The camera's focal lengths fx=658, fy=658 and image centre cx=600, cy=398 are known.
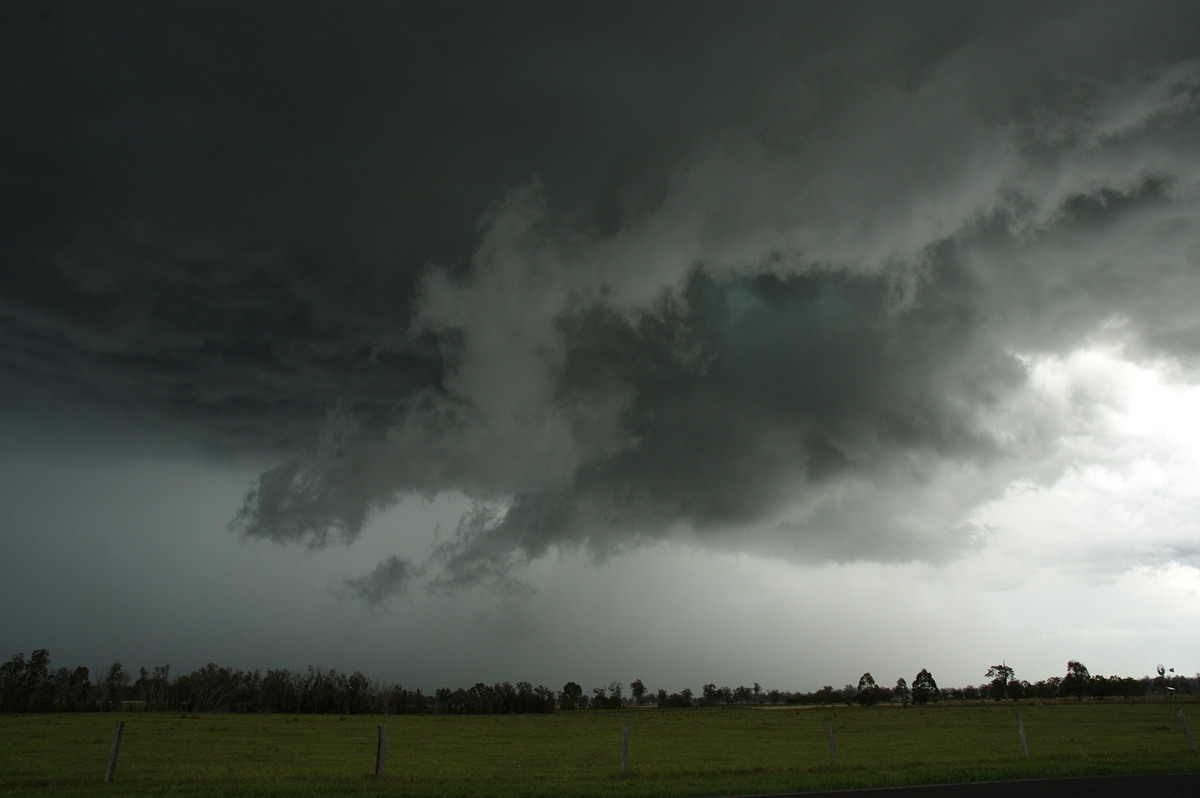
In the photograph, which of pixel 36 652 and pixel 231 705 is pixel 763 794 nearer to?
pixel 231 705

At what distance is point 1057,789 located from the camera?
21.9m

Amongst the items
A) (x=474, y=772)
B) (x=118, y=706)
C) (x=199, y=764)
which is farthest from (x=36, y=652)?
(x=474, y=772)

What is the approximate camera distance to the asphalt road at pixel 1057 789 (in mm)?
20359

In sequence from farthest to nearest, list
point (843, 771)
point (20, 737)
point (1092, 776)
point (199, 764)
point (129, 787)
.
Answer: point (20, 737) < point (199, 764) < point (843, 771) < point (1092, 776) < point (129, 787)

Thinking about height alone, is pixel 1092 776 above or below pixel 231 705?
above

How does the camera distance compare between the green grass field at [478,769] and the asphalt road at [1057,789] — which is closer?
the asphalt road at [1057,789]

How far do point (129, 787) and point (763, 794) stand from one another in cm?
2144

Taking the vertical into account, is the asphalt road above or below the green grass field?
above

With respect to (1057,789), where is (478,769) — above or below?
below

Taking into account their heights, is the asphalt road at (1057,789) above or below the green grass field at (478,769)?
above

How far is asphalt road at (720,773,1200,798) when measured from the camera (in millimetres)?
20359

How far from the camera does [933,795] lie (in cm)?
2061

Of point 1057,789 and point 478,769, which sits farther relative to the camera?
point 478,769

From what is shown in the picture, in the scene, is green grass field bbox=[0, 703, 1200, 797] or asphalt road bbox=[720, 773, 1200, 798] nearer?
asphalt road bbox=[720, 773, 1200, 798]
